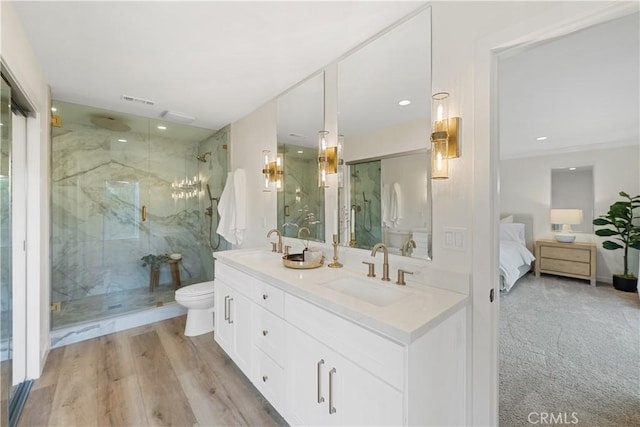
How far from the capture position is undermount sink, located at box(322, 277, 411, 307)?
4.67 ft

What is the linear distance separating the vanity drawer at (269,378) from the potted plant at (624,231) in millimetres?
5268

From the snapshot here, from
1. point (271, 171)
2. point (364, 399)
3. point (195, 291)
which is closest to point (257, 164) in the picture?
point (271, 171)

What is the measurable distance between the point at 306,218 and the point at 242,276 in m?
0.70

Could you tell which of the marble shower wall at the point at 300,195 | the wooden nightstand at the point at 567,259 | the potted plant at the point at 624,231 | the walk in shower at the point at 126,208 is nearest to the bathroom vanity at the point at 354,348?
the marble shower wall at the point at 300,195

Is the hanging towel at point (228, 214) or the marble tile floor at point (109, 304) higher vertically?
the hanging towel at point (228, 214)

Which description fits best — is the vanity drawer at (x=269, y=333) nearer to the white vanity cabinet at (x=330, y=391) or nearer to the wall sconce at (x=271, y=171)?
the white vanity cabinet at (x=330, y=391)

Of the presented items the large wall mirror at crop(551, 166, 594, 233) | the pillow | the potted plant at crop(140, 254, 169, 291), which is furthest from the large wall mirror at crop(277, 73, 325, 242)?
the large wall mirror at crop(551, 166, 594, 233)

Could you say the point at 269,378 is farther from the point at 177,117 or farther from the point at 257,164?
the point at 177,117

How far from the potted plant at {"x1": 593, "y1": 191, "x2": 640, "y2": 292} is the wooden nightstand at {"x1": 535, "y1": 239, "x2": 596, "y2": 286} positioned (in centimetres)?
25

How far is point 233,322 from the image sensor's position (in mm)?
2062

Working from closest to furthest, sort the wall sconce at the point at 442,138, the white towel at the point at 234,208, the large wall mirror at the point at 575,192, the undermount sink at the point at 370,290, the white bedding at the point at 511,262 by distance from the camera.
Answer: the wall sconce at the point at 442,138 < the undermount sink at the point at 370,290 < the white towel at the point at 234,208 < the white bedding at the point at 511,262 < the large wall mirror at the point at 575,192

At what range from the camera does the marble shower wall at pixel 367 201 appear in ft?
5.83

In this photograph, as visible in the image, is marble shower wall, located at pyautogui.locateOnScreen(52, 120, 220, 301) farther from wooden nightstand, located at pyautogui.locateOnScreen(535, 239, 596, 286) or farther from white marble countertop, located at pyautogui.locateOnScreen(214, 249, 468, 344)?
wooden nightstand, located at pyautogui.locateOnScreen(535, 239, 596, 286)

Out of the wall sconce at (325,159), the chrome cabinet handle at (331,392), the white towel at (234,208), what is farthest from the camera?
the white towel at (234,208)
